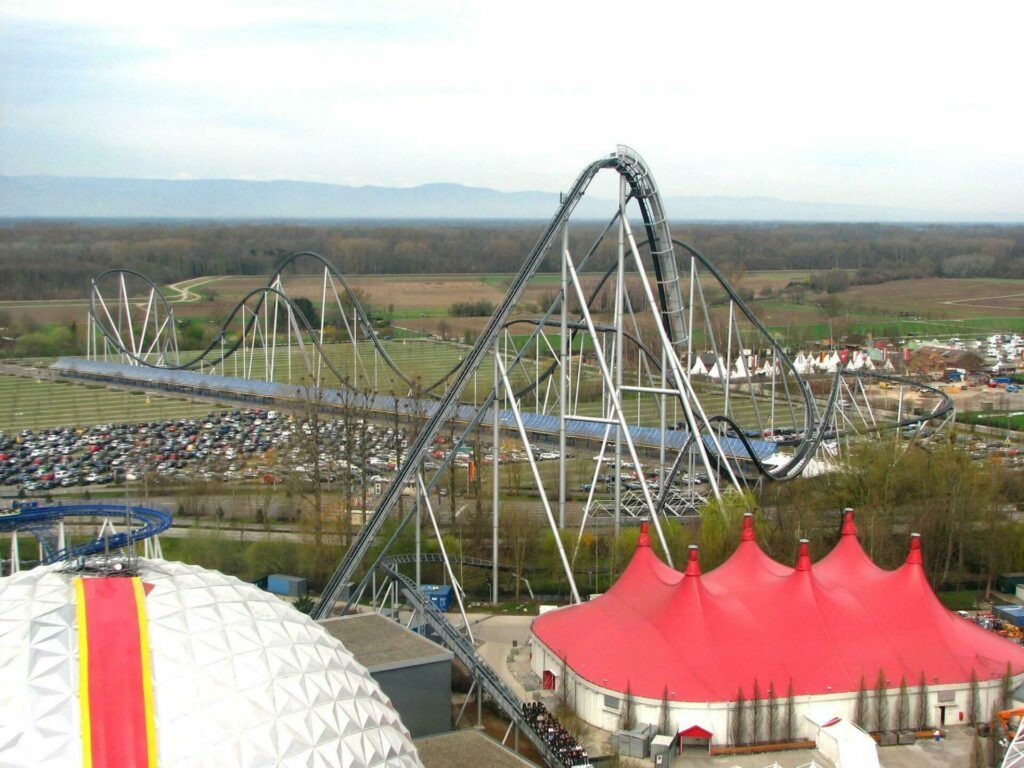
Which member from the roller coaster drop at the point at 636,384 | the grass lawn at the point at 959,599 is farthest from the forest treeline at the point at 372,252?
the grass lawn at the point at 959,599

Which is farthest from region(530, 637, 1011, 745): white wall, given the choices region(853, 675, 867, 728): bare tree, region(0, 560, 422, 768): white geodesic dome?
region(0, 560, 422, 768): white geodesic dome

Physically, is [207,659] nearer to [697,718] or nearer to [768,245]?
[697,718]

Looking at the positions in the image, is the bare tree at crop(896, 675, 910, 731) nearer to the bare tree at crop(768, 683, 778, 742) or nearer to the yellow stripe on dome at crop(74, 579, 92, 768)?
the bare tree at crop(768, 683, 778, 742)

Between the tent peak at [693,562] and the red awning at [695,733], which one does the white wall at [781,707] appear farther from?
the tent peak at [693,562]

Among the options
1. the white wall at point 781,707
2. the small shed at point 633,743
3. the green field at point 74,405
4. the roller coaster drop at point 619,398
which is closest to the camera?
the small shed at point 633,743

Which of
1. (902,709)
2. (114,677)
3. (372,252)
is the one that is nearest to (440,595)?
(902,709)

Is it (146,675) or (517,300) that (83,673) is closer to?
(146,675)
